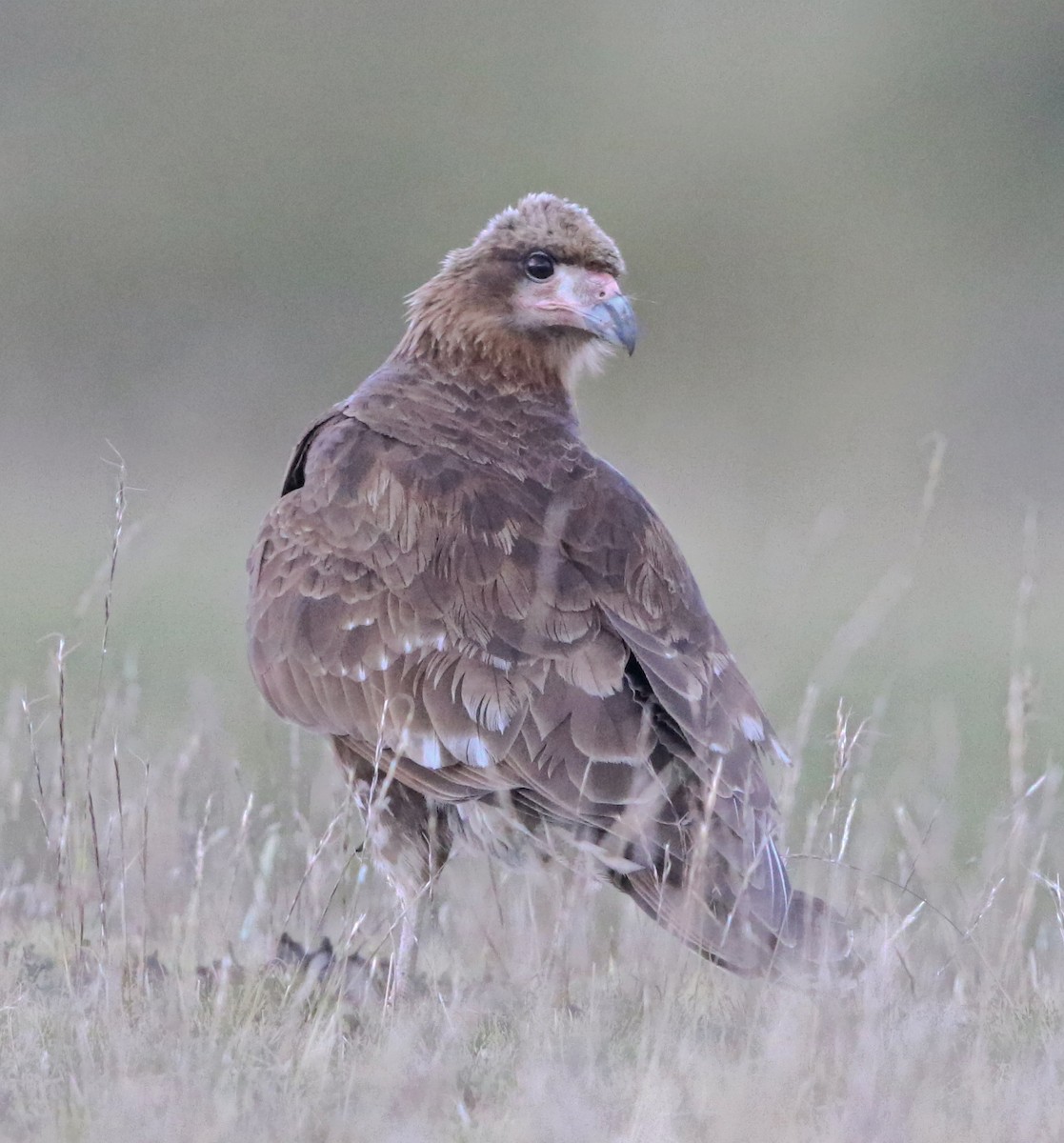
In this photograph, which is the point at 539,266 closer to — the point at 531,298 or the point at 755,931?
the point at 531,298

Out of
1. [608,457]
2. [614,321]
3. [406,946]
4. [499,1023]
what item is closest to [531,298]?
[614,321]

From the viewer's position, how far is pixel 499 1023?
4387 millimetres

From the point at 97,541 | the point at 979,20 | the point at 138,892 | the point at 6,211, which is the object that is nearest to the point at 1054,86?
the point at 979,20

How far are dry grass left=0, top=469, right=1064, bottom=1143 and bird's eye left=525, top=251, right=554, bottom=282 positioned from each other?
64.5 inches

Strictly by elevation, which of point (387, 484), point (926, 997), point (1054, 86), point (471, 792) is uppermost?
point (1054, 86)

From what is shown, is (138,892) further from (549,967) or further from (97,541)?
(97,541)

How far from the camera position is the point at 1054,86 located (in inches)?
1222

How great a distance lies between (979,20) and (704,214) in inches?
272

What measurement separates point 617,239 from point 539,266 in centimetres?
2168

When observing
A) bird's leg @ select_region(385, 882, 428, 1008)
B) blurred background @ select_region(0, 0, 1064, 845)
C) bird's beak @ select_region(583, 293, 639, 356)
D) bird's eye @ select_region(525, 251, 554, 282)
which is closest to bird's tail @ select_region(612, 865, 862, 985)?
bird's leg @ select_region(385, 882, 428, 1008)

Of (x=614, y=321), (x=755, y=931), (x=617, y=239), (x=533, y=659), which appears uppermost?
(x=614, y=321)

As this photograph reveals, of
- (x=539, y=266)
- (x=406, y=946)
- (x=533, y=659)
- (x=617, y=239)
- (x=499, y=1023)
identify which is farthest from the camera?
(x=617, y=239)

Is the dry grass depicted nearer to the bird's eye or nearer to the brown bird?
the brown bird

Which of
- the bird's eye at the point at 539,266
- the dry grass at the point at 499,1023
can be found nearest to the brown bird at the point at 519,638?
the bird's eye at the point at 539,266
